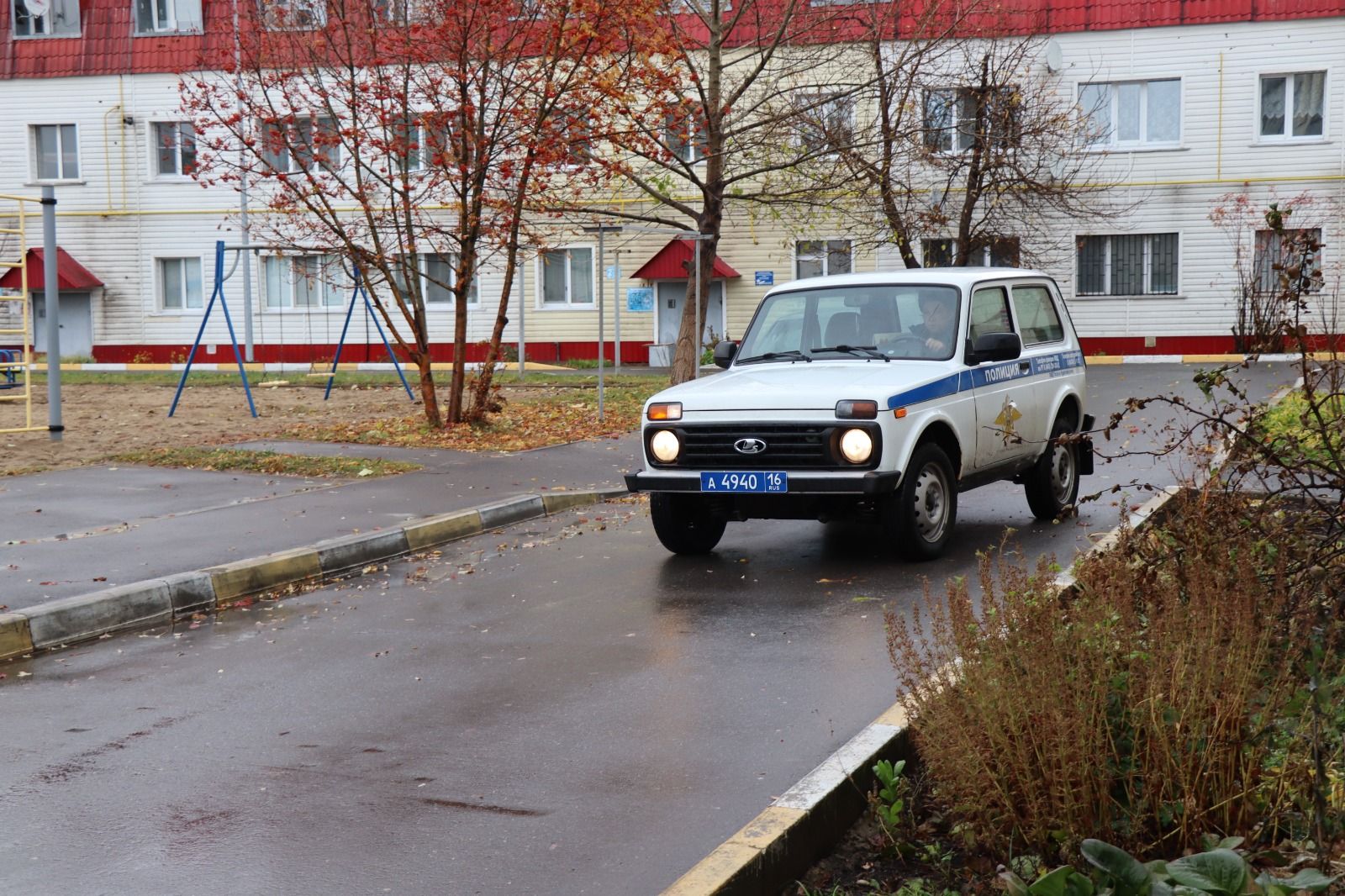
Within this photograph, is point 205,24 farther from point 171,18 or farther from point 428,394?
point 428,394

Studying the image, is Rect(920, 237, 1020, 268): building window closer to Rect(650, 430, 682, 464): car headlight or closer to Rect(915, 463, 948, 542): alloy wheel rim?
Rect(915, 463, 948, 542): alloy wheel rim

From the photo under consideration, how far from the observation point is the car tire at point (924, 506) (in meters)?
8.88

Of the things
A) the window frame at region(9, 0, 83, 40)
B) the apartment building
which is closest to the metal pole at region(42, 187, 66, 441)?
the apartment building

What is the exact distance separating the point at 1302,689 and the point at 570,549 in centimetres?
634

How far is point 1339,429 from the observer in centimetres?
521

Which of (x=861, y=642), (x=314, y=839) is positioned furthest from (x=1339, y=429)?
(x=314, y=839)

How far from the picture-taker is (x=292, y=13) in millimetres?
19359

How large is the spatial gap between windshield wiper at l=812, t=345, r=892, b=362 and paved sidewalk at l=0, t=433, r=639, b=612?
131 inches

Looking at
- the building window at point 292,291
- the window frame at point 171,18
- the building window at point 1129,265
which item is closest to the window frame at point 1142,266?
the building window at point 1129,265

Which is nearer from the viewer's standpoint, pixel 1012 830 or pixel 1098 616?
pixel 1012 830

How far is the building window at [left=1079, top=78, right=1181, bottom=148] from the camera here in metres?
34.8

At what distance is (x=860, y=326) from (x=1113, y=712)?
6038 millimetres

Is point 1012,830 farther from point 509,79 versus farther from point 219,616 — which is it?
point 509,79

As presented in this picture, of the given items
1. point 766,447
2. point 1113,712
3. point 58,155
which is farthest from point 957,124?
point 1113,712
